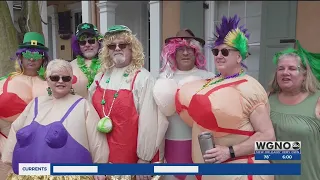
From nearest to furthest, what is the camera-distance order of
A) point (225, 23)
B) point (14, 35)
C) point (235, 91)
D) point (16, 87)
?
point (235, 91)
point (225, 23)
point (16, 87)
point (14, 35)

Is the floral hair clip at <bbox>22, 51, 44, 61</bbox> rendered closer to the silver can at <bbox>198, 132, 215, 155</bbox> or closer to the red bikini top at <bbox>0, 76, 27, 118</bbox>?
the red bikini top at <bbox>0, 76, 27, 118</bbox>

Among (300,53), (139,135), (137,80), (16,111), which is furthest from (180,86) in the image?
(16,111)

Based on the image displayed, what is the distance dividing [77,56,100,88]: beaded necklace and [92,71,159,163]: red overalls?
25.9 inches

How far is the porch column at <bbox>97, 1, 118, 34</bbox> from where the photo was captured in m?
6.75

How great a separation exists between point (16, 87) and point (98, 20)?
5017 mm

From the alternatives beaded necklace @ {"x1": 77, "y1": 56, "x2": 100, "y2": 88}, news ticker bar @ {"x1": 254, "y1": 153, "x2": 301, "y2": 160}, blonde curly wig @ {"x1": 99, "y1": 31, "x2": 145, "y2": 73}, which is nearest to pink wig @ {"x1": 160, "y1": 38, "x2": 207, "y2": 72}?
blonde curly wig @ {"x1": 99, "y1": 31, "x2": 145, "y2": 73}

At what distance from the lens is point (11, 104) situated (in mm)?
2445

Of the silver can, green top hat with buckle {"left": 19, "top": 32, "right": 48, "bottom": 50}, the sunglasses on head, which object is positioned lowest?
the silver can

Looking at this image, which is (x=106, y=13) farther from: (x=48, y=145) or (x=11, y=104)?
(x=48, y=145)

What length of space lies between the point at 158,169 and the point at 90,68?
132cm

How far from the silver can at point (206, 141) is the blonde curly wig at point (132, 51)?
31.4 inches

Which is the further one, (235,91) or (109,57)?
(109,57)

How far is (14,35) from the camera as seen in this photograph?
4359mm

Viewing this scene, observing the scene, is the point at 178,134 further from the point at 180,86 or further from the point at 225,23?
the point at 225,23
